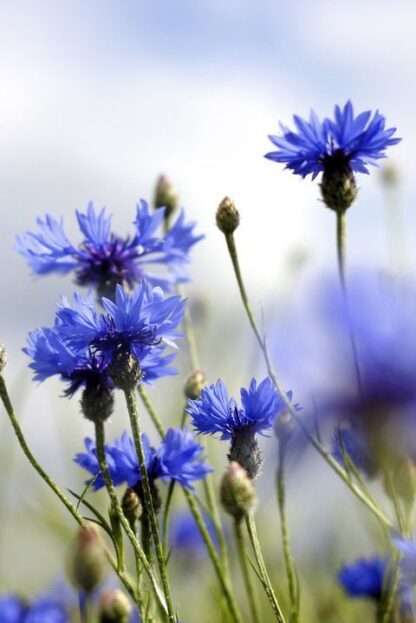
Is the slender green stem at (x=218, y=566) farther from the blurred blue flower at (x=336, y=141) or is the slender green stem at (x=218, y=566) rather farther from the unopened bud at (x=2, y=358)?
the blurred blue flower at (x=336, y=141)

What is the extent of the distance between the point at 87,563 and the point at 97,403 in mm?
225

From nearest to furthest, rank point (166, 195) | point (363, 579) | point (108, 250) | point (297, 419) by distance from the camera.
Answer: point (297, 419)
point (108, 250)
point (363, 579)
point (166, 195)

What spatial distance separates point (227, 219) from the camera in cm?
107

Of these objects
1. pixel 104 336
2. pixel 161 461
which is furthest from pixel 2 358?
pixel 161 461

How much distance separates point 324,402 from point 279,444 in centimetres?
43

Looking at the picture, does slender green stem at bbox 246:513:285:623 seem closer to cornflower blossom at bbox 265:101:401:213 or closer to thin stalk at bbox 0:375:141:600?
thin stalk at bbox 0:375:141:600

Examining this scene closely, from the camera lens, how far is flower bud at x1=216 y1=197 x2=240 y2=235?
107cm

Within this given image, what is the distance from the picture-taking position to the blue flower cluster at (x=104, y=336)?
38.3 inches

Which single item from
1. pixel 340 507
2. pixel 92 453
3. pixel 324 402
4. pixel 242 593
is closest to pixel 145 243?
pixel 92 453

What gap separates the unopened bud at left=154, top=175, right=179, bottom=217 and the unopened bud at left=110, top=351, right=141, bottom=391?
0.65 metres

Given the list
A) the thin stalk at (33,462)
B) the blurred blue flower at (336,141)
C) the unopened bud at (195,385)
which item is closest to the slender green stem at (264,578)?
the thin stalk at (33,462)

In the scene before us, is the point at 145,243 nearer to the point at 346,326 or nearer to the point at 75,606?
the point at 346,326

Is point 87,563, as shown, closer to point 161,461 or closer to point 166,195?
point 161,461

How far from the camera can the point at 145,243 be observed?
132cm
